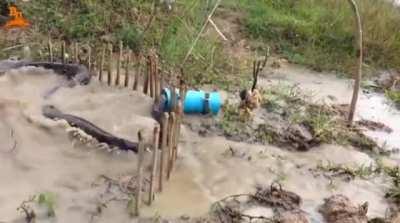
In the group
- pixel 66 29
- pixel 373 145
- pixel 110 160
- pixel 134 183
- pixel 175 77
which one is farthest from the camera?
pixel 66 29

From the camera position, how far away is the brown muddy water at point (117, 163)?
171 inches

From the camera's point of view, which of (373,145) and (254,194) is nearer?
(254,194)

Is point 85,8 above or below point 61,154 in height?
above

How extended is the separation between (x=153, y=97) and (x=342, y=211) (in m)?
2.21

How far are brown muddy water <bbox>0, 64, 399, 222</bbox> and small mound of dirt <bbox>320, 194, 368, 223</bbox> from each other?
0.09 meters

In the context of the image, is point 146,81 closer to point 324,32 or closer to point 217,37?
point 217,37

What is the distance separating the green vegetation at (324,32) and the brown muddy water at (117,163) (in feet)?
7.90

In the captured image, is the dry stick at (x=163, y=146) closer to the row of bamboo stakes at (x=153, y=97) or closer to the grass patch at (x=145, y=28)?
the row of bamboo stakes at (x=153, y=97)

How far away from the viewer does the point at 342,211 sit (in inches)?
173

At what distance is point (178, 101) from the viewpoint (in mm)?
4957

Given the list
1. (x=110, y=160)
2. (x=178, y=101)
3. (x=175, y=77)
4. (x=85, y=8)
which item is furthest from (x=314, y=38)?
(x=110, y=160)

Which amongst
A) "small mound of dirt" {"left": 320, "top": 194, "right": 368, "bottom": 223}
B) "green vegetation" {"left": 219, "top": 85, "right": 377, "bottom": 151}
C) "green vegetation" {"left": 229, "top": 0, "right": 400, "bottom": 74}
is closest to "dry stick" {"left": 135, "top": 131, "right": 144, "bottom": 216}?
"small mound of dirt" {"left": 320, "top": 194, "right": 368, "bottom": 223}

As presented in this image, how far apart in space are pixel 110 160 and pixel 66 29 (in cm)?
274

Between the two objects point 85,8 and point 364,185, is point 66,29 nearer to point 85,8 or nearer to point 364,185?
point 85,8
